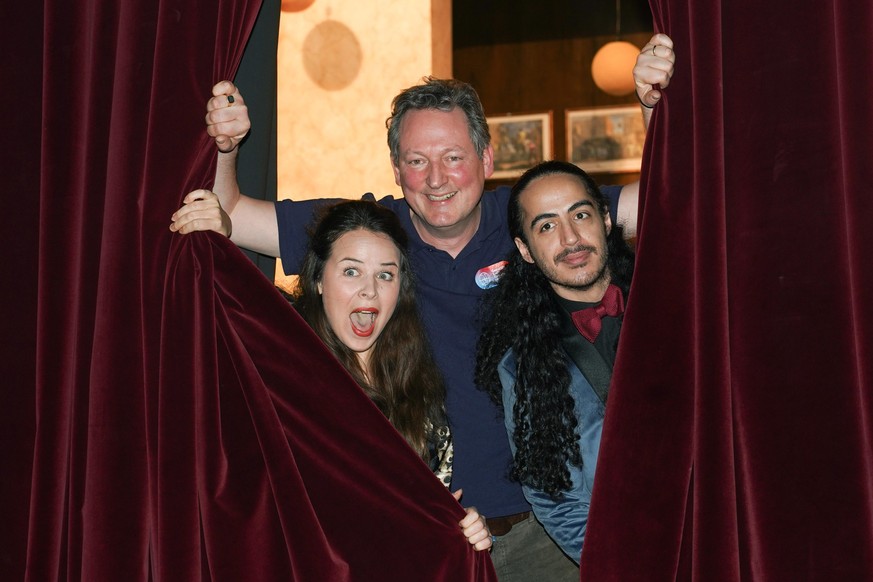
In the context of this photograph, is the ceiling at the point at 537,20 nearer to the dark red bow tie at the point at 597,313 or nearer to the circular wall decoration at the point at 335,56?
the circular wall decoration at the point at 335,56

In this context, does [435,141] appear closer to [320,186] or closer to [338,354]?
[338,354]

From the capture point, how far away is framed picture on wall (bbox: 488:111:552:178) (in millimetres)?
7531

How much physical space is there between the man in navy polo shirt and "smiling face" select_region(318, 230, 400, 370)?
16 cm

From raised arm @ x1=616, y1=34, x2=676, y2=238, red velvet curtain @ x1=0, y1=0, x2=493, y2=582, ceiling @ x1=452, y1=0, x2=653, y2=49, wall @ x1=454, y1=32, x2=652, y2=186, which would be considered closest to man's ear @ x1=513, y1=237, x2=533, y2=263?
raised arm @ x1=616, y1=34, x2=676, y2=238

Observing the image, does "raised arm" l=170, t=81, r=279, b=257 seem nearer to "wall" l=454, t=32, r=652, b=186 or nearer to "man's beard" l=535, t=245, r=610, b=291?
"man's beard" l=535, t=245, r=610, b=291

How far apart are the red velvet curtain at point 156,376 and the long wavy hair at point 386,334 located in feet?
1.10

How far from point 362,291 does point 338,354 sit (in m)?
0.18

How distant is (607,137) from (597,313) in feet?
17.0

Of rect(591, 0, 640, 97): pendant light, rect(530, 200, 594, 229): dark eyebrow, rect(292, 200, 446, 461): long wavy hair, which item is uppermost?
rect(591, 0, 640, 97): pendant light

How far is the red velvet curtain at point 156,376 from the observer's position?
2.13 metres

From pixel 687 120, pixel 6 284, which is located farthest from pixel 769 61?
pixel 6 284

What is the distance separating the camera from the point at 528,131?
299 inches

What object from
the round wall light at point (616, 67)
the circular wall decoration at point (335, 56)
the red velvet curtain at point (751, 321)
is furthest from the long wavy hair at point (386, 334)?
the round wall light at point (616, 67)

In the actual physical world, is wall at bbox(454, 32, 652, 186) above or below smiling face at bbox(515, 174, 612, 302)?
above
